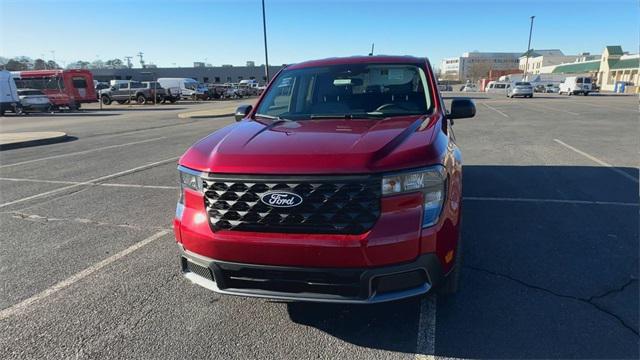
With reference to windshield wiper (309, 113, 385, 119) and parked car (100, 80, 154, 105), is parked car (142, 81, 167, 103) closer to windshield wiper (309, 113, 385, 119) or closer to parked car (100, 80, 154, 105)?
parked car (100, 80, 154, 105)

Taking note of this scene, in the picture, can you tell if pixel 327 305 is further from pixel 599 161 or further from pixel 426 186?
pixel 599 161

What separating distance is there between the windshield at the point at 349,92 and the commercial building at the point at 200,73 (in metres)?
89.9

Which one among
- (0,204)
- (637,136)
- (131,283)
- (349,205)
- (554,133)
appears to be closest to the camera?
(349,205)

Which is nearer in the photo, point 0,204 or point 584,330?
point 584,330

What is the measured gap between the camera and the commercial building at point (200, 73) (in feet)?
306

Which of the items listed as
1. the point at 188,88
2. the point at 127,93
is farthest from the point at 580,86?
the point at 127,93

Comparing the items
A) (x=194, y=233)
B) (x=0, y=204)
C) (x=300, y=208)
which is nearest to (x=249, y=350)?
(x=194, y=233)

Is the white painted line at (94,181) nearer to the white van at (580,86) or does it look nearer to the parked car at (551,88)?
the white van at (580,86)

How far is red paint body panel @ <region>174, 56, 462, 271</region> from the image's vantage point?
2.40 m

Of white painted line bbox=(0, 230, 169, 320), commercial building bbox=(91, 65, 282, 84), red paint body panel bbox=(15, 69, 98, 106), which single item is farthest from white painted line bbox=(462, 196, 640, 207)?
commercial building bbox=(91, 65, 282, 84)

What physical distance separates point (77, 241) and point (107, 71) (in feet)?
346

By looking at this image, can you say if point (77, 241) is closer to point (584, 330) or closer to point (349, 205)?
point (349, 205)

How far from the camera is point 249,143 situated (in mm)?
2881

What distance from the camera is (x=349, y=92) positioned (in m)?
4.12
